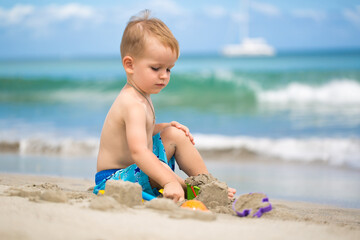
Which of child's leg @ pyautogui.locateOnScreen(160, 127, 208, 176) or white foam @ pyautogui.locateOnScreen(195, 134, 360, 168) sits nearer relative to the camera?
child's leg @ pyautogui.locateOnScreen(160, 127, 208, 176)

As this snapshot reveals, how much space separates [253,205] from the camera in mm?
2205

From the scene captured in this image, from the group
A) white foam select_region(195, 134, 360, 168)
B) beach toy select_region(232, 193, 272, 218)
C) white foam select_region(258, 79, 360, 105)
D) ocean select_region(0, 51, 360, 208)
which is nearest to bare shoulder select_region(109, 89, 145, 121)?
beach toy select_region(232, 193, 272, 218)

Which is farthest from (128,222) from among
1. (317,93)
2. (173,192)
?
(317,93)

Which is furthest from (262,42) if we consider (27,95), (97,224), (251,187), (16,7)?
(97,224)

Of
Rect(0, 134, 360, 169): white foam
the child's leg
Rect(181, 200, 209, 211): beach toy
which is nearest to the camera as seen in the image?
Rect(181, 200, 209, 211): beach toy

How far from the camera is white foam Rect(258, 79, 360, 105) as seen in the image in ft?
37.8

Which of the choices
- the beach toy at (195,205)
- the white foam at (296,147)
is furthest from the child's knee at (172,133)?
the white foam at (296,147)

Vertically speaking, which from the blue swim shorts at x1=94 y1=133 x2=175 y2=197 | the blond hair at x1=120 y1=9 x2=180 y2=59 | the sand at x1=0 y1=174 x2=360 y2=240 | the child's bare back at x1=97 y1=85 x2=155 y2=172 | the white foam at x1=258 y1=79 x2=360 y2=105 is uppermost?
the white foam at x1=258 y1=79 x2=360 y2=105

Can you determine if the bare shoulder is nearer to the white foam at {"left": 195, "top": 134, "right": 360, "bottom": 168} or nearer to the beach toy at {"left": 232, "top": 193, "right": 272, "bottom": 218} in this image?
the beach toy at {"left": 232, "top": 193, "right": 272, "bottom": 218}

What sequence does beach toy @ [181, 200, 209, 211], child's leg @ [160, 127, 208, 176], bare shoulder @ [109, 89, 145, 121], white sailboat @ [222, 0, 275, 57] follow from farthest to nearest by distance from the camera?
white sailboat @ [222, 0, 275, 57]
child's leg @ [160, 127, 208, 176]
bare shoulder @ [109, 89, 145, 121]
beach toy @ [181, 200, 209, 211]

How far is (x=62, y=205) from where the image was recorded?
6.66 ft

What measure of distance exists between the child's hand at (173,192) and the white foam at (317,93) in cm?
942

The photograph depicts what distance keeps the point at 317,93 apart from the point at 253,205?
34.9 ft

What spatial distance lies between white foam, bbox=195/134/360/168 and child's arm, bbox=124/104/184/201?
3.37 metres
